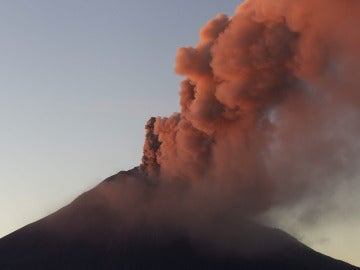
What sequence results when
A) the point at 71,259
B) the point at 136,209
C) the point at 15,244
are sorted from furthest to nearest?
the point at 136,209 < the point at 15,244 < the point at 71,259

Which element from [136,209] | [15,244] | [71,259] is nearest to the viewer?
[71,259]

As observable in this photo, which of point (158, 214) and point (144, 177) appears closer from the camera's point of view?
point (144, 177)

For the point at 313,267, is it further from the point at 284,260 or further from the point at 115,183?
the point at 115,183

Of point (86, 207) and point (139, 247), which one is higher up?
point (86, 207)

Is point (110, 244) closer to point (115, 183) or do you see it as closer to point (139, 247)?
point (139, 247)

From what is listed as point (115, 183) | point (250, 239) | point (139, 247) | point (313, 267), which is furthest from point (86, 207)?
point (313, 267)

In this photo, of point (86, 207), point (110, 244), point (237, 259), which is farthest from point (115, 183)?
point (237, 259)
